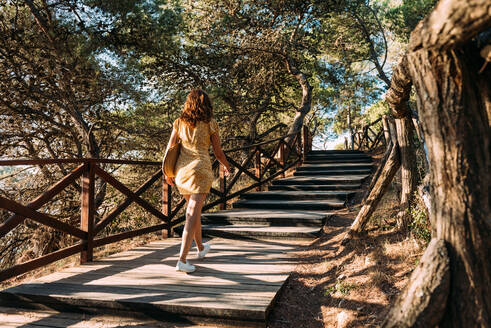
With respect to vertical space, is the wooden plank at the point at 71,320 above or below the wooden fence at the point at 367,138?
below

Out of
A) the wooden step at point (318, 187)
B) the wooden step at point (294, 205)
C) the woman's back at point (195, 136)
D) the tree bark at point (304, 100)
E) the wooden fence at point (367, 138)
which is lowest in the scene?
the wooden step at point (294, 205)

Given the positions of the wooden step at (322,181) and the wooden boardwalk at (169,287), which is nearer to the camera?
the wooden boardwalk at (169,287)

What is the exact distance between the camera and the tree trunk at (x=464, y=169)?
6.02 ft

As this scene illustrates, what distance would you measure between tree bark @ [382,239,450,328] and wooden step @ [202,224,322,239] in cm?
325

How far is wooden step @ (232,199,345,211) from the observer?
6.80 metres

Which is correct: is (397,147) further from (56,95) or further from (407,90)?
(56,95)

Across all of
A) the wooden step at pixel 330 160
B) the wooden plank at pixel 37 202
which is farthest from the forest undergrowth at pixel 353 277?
the wooden step at pixel 330 160

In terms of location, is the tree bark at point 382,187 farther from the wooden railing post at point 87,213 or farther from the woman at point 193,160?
the wooden railing post at point 87,213

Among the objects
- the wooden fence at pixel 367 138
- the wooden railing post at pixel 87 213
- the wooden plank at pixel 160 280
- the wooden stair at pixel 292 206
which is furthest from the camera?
the wooden fence at pixel 367 138

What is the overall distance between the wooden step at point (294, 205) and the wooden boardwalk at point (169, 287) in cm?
245

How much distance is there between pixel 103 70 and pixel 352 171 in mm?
7589

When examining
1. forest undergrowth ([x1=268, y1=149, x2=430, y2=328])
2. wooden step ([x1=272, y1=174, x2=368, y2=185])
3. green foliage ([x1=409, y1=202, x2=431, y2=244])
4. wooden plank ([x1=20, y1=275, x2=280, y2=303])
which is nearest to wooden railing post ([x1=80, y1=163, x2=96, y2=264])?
wooden plank ([x1=20, y1=275, x2=280, y2=303])

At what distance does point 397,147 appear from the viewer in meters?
4.32

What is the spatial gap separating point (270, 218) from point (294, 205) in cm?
119
